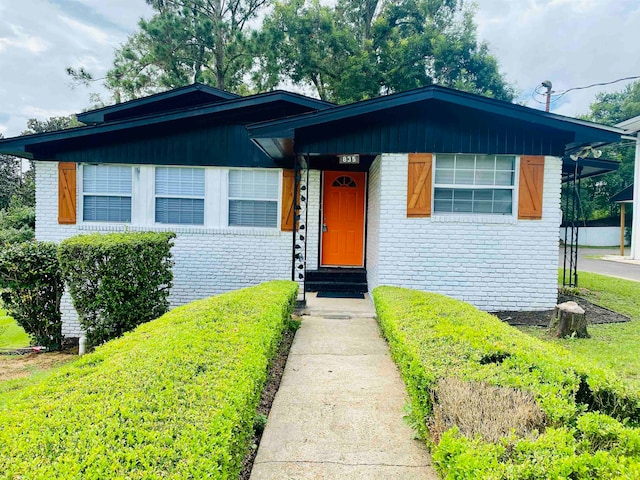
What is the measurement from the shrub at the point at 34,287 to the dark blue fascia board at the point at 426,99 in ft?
13.1

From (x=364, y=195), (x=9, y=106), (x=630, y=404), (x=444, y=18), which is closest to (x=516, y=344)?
(x=630, y=404)

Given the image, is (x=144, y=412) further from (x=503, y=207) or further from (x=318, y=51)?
(x=318, y=51)

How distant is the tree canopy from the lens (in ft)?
56.1

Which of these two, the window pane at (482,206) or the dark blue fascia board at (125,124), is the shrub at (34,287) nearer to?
the dark blue fascia board at (125,124)

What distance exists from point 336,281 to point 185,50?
13563 millimetres

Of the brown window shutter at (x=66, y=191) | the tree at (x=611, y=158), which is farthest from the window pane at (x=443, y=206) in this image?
the tree at (x=611, y=158)

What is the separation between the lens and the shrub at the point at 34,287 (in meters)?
6.41

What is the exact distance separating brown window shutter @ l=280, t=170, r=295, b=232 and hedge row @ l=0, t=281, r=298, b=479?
4.64 m

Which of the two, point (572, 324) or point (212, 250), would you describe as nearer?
point (572, 324)

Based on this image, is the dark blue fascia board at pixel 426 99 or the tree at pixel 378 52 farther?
the tree at pixel 378 52

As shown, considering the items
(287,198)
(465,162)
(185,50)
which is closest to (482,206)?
(465,162)

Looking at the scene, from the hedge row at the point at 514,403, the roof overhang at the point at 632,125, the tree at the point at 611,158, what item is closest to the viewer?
the hedge row at the point at 514,403

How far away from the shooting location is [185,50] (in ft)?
55.8

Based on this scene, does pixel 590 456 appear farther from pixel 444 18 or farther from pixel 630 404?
pixel 444 18
